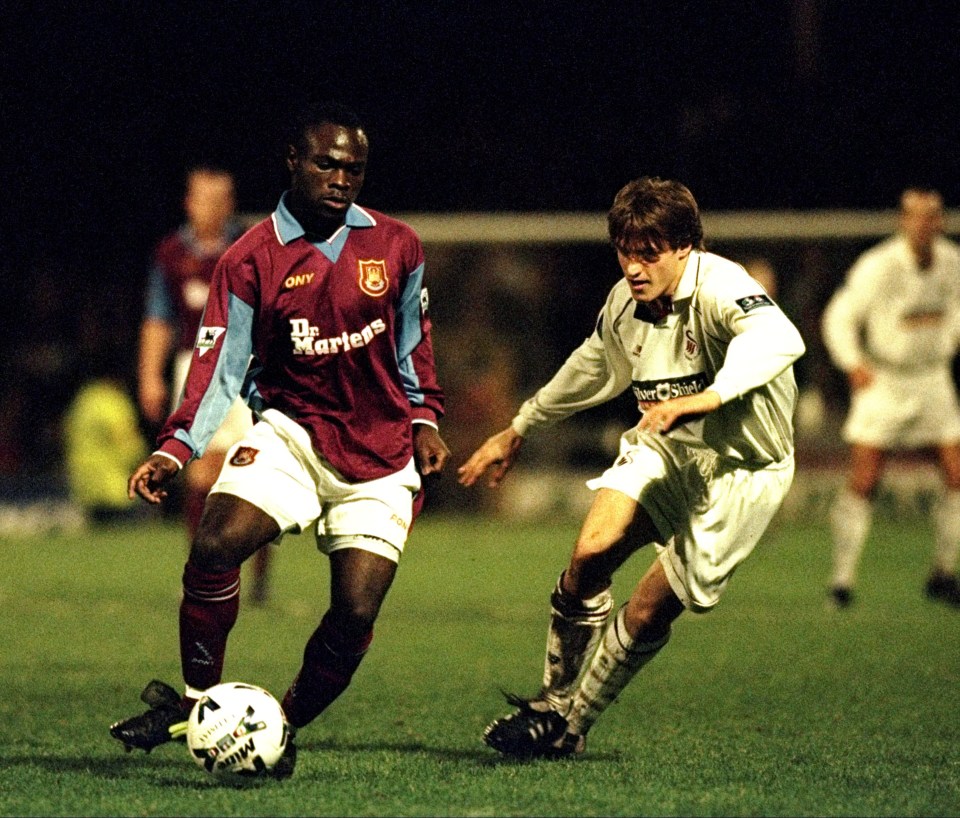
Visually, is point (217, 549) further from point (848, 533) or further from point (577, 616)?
point (848, 533)

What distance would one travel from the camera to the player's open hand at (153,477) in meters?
5.52

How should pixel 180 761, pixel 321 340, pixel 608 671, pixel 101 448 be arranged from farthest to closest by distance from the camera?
1. pixel 101 448
2. pixel 608 671
3. pixel 180 761
4. pixel 321 340

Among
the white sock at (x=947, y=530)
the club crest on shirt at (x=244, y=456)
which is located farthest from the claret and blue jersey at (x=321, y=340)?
the white sock at (x=947, y=530)

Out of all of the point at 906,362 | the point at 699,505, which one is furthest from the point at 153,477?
the point at 906,362

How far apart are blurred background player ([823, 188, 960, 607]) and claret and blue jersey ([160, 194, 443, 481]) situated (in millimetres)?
5224

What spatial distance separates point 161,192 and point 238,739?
15.7 meters

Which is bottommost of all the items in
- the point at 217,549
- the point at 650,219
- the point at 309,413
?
the point at 217,549

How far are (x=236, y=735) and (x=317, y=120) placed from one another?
6.23 ft

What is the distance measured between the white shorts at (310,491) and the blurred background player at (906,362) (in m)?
5.32

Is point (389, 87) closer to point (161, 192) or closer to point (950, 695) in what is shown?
point (161, 192)

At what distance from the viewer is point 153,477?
A: 5.52 m

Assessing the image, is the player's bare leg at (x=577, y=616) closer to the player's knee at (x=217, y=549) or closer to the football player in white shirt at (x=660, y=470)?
the football player in white shirt at (x=660, y=470)

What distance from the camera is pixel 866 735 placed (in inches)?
256

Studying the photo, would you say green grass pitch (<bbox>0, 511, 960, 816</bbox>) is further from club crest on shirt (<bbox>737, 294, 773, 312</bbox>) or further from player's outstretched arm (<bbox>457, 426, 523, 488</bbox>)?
club crest on shirt (<bbox>737, 294, 773, 312</bbox>)
